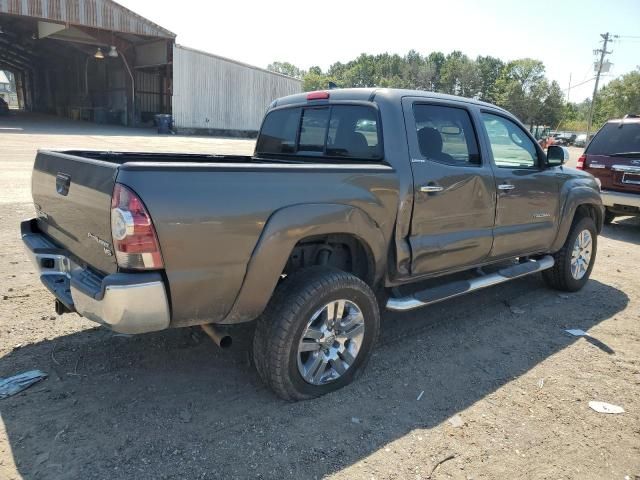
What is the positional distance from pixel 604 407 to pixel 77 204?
11.7 feet

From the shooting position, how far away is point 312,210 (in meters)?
2.86

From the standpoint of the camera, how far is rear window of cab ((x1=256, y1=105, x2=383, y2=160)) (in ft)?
11.9

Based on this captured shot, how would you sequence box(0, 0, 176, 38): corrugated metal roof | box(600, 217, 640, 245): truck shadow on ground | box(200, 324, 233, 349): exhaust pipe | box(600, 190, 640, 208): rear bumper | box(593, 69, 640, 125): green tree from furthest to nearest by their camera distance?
box(593, 69, 640, 125): green tree → box(0, 0, 176, 38): corrugated metal roof → box(600, 217, 640, 245): truck shadow on ground → box(600, 190, 640, 208): rear bumper → box(200, 324, 233, 349): exhaust pipe

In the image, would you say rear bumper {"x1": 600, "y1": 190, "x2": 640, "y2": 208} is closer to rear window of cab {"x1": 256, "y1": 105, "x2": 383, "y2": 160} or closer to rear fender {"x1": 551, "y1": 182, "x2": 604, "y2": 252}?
rear fender {"x1": 551, "y1": 182, "x2": 604, "y2": 252}

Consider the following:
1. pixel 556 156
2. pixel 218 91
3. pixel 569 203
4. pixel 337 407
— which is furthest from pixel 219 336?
pixel 218 91

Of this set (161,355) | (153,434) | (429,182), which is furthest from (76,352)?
(429,182)

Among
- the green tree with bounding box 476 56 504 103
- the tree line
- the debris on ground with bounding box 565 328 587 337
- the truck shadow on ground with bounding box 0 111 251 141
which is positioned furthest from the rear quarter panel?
the green tree with bounding box 476 56 504 103

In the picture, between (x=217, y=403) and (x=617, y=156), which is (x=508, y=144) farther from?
(x=617, y=156)

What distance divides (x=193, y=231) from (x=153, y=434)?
1.18 m

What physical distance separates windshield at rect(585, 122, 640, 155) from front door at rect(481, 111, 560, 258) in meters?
4.91

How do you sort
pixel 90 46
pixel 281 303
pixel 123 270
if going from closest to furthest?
1. pixel 123 270
2. pixel 281 303
3. pixel 90 46

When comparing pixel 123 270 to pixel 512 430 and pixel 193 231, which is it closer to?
pixel 193 231

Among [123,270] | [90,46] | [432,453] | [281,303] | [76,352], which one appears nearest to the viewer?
[123,270]

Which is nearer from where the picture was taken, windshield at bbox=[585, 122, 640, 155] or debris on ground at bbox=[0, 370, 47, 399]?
debris on ground at bbox=[0, 370, 47, 399]
